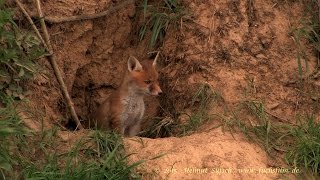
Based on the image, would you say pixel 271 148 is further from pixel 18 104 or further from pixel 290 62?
pixel 18 104

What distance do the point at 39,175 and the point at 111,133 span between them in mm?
1154

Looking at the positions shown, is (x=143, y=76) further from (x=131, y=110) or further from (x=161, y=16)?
(x=161, y=16)

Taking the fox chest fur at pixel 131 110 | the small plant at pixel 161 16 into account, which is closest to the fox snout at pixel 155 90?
the fox chest fur at pixel 131 110

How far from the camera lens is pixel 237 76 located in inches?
280

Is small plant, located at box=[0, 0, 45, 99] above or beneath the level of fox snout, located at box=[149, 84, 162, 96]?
above

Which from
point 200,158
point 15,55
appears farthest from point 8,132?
point 200,158

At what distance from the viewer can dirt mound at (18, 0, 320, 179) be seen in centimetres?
696

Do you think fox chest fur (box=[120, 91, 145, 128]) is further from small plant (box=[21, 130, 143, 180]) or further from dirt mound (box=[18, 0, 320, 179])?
small plant (box=[21, 130, 143, 180])

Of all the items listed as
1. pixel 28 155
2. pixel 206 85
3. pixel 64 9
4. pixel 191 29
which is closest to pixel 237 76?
pixel 206 85

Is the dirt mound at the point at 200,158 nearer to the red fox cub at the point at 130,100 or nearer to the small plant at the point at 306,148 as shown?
the small plant at the point at 306,148

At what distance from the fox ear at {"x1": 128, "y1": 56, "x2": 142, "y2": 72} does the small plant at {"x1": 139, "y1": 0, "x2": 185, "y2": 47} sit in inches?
12.9

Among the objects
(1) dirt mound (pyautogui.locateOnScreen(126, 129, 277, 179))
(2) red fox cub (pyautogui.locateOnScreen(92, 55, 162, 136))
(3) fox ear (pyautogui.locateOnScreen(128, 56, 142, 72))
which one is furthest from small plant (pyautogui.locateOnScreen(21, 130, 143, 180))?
(3) fox ear (pyautogui.locateOnScreen(128, 56, 142, 72))

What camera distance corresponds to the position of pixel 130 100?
7812mm

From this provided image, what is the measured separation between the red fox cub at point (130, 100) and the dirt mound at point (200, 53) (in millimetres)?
259
